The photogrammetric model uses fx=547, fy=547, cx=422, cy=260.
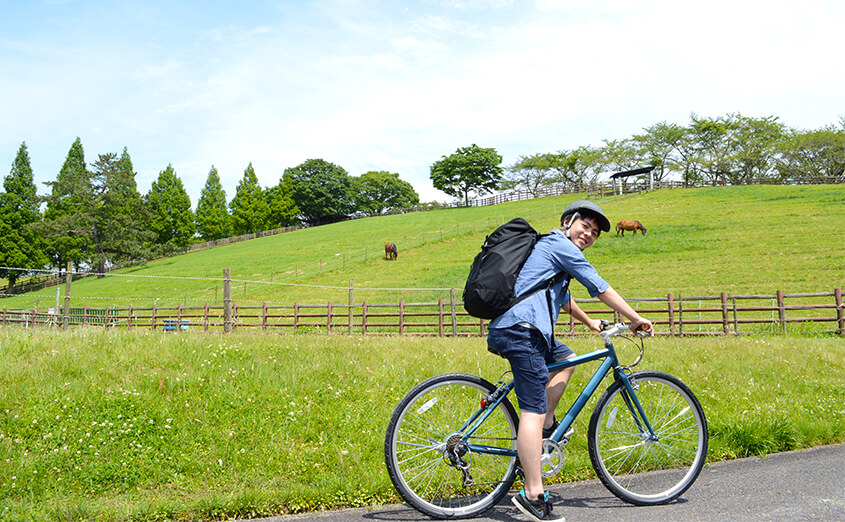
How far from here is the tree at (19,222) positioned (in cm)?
5188

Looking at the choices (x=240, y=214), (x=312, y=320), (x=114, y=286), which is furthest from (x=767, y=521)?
(x=240, y=214)

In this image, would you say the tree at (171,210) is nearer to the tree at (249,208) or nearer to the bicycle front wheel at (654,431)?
the tree at (249,208)

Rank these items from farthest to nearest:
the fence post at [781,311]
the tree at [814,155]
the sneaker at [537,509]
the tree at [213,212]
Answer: the tree at [213,212], the tree at [814,155], the fence post at [781,311], the sneaker at [537,509]

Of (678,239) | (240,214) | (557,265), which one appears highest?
(240,214)

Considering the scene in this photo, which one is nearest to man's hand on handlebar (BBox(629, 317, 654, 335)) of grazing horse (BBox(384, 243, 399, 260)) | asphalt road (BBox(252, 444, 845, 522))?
asphalt road (BBox(252, 444, 845, 522))

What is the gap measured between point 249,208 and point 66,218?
32033mm

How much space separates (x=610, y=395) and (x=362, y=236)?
5118cm

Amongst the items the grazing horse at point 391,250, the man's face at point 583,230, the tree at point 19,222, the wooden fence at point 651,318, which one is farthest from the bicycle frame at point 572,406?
the tree at point 19,222

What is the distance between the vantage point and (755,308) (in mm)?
17188

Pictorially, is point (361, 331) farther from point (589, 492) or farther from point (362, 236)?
point (362, 236)

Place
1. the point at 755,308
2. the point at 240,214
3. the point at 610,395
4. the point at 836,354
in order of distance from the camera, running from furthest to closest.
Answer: the point at 240,214
the point at 755,308
the point at 836,354
the point at 610,395

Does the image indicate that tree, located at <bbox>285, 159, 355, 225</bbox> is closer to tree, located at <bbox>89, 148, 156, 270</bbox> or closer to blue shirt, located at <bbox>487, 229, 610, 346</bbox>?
tree, located at <bbox>89, 148, 156, 270</bbox>

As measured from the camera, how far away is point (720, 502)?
3447 millimetres

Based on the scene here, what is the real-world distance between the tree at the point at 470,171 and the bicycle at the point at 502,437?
8779cm
